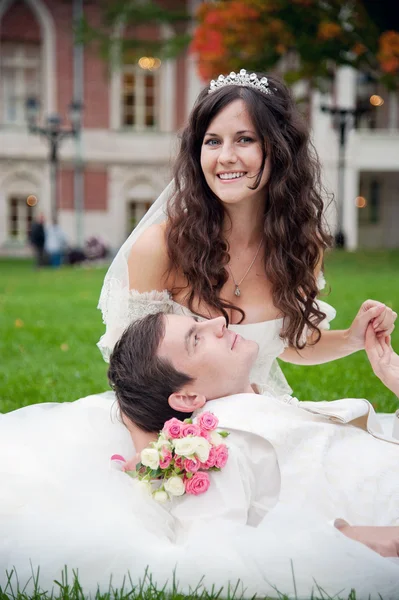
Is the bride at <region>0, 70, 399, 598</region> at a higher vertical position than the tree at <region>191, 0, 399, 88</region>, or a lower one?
lower

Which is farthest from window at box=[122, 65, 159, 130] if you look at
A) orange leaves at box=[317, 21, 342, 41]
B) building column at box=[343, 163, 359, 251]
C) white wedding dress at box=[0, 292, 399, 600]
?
white wedding dress at box=[0, 292, 399, 600]

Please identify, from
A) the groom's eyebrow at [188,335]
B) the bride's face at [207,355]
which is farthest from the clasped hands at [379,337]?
the groom's eyebrow at [188,335]

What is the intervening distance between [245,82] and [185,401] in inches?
61.1

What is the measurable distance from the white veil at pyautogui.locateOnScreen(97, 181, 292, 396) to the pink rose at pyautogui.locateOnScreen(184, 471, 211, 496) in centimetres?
115

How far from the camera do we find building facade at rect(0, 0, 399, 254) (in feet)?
99.8

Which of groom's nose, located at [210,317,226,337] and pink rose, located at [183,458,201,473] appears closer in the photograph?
pink rose, located at [183,458,201,473]

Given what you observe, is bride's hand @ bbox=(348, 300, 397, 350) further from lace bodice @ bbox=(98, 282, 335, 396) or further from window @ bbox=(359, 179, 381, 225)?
window @ bbox=(359, 179, 381, 225)

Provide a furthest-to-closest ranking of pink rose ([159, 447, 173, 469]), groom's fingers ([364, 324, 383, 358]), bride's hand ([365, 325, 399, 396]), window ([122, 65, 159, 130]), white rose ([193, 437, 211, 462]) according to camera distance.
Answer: window ([122, 65, 159, 130]), groom's fingers ([364, 324, 383, 358]), bride's hand ([365, 325, 399, 396]), pink rose ([159, 447, 173, 469]), white rose ([193, 437, 211, 462])

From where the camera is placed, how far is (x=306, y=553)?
7.80 ft

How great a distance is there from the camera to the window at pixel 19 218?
30875mm

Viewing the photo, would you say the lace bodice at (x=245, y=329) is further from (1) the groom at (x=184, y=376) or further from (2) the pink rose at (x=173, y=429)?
(2) the pink rose at (x=173, y=429)

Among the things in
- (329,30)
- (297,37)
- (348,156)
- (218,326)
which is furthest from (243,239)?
(348,156)

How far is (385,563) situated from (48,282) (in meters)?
13.8

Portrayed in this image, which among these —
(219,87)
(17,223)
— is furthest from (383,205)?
(219,87)
